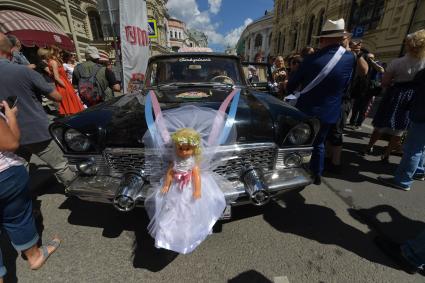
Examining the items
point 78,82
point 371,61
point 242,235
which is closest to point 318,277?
point 242,235

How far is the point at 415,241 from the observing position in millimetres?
1657

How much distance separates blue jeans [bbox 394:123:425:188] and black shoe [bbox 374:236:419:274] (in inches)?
50.0

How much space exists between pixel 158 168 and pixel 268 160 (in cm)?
94

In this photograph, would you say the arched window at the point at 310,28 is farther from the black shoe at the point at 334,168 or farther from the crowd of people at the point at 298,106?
the black shoe at the point at 334,168

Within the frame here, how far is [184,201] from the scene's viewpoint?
58.6 inches

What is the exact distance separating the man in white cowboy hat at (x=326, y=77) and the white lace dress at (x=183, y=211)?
151cm

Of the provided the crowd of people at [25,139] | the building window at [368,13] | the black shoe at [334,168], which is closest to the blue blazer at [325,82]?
the black shoe at [334,168]

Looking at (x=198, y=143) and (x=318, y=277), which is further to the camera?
(x=318, y=277)

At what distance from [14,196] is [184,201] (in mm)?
1148

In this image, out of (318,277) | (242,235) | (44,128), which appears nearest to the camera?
(318,277)

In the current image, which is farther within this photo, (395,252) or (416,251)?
(395,252)

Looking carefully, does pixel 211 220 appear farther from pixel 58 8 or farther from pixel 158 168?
pixel 58 8

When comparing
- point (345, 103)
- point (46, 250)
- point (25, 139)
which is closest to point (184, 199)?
point (46, 250)

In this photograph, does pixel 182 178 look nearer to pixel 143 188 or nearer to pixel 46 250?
pixel 143 188
